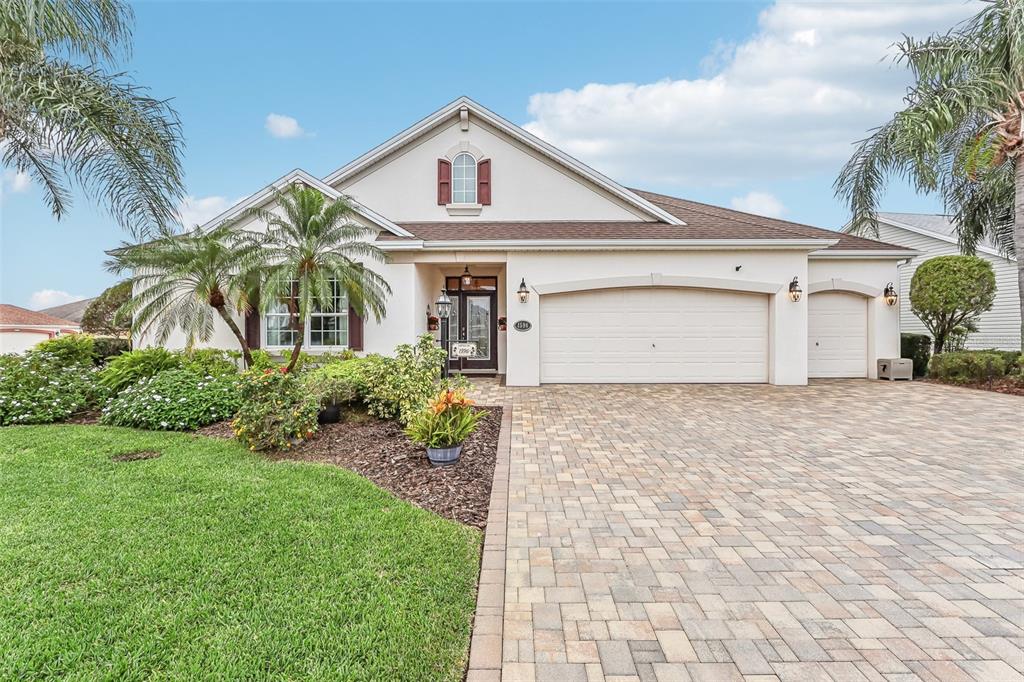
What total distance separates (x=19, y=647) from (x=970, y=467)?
8.59 metres

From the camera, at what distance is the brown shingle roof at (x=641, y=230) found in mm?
11680

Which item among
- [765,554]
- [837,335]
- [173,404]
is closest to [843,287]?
[837,335]

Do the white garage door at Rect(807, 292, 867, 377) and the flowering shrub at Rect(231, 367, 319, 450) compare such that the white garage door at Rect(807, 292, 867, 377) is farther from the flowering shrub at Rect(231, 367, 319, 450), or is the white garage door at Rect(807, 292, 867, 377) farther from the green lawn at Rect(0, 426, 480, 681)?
the flowering shrub at Rect(231, 367, 319, 450)

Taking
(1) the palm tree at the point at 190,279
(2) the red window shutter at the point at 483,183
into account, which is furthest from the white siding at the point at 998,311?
(1) the palm tree at the point at 190,279

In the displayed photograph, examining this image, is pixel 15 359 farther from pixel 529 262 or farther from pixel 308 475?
pixel 529 262

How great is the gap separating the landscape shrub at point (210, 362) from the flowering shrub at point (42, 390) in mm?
1504

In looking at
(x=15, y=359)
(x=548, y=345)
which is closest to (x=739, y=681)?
(x=548, y=345)

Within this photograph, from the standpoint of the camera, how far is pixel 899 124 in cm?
1157

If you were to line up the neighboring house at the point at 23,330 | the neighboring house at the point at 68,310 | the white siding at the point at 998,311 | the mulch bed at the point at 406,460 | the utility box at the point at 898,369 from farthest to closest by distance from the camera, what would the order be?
the neighboring house at the point at 68,310
the neighboring house at the point at 23,330
the white siding at the point at 998,311
the utility box at the point at 898,369
the mulch bed at the point at 406,460

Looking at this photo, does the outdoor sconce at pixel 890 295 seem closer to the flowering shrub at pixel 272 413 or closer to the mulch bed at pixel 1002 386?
the mulch bed at pixel 1002 386

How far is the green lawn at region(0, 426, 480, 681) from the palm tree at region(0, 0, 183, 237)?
3.97m

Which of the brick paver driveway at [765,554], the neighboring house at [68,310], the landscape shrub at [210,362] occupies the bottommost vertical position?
the brick paver driveway at [765,554]

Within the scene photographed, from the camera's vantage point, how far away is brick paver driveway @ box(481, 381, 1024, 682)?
2521 millimetres

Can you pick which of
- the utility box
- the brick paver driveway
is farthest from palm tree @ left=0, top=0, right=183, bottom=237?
the utility box
